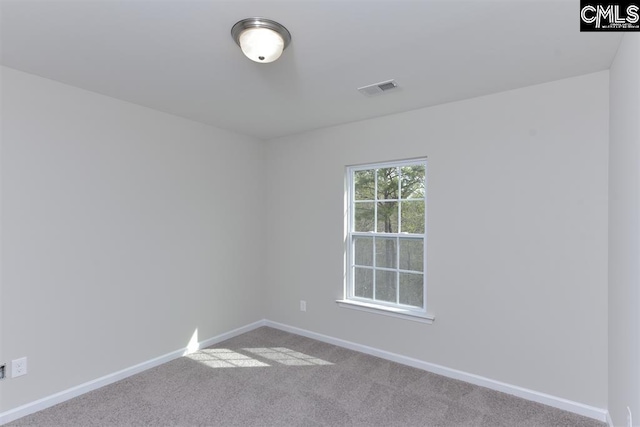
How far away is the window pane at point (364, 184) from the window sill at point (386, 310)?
45.3 inches

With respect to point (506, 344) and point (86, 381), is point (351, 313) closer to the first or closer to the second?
point (506, 344)

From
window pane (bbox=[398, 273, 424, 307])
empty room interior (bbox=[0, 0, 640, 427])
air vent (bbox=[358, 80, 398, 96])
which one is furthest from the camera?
window pane (bbox=[398, 273, 424, 307])

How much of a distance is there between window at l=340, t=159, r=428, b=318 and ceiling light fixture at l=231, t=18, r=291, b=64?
190cm

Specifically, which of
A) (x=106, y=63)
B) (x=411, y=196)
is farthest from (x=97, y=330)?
(x=411, y=196)

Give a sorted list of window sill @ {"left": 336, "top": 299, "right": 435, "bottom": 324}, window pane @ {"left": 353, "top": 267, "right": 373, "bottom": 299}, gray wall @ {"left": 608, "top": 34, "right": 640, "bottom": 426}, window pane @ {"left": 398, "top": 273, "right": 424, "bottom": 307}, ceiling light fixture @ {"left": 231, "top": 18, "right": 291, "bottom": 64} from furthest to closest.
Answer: window pane @ {"left": 353, "top": 267, "right": 373, "bottom": 299}
window pane @ {"left": 398, "top": 273, "right": 424, "bottom": 307}
window sill @ {"left": 336, "top": 299, "right": 435, "bottom": 324}
ceiling light fixture @ {"left": 231, "top": 18, "right": 291, "bottom": 64}
gray wall @ {"left": 608, "top": 34, "right": 640, "bottom": 426}

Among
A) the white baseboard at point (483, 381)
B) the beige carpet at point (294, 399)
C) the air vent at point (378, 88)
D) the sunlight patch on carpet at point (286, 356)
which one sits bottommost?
the sunlight patch on carpet at point (286, 356)

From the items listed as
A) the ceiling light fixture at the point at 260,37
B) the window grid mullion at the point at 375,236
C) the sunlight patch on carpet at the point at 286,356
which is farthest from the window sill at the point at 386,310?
the ceiling light fixture at the point at 260,37

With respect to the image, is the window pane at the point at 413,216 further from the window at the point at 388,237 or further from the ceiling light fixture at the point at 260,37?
the ceiling light fixture at the point at 260,37

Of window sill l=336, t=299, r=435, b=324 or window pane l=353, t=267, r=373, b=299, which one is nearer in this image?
window sill l=336, t=299, r=435, b=324

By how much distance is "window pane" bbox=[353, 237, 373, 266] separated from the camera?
142 inches

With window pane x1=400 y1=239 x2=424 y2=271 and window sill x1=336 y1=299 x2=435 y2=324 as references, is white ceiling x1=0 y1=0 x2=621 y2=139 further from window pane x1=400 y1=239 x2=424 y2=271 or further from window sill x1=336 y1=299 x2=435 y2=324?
window sill x1=336 y1=299 x2=435 y2=324

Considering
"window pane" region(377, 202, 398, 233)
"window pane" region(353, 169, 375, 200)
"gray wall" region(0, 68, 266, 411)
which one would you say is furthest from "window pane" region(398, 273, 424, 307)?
"gray wall" region(0, 68, 266, 411)

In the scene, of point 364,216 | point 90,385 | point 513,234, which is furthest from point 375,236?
point 90,385
